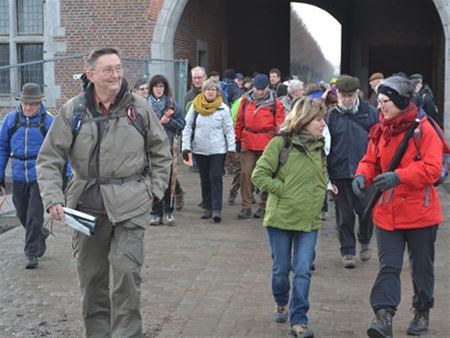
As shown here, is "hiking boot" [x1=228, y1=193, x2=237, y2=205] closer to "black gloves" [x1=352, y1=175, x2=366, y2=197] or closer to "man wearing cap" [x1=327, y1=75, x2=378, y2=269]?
"man wearing cap" [x1=327, y1=75, x2=378, y2=269]

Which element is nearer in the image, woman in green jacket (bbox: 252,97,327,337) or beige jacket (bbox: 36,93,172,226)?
beige jacket (bbox: 36,93,172,226)

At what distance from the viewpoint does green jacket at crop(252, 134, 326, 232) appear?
5.55m

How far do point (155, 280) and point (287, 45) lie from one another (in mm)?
21652

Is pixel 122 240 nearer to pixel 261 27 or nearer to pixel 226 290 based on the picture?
pixel 226 290

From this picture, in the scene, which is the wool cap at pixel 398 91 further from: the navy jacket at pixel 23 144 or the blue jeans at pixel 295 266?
the navy jacket at pixel 23 144

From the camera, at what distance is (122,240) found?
487 centimetres

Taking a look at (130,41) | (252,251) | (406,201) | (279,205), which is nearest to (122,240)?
(279,205)

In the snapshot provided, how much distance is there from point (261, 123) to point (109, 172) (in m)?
5.19

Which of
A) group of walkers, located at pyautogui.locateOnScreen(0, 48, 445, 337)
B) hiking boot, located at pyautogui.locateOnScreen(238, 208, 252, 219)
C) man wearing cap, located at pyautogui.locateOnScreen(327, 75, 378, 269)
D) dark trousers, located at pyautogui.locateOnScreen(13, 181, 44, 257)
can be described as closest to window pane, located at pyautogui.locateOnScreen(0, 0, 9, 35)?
hiking boot, located at pyautogui.locateOnScreen(238, 208, 252, 219)

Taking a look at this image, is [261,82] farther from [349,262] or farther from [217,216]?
[349,262]

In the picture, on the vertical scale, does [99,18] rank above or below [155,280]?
above

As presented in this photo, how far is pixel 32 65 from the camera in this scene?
17.9 meters

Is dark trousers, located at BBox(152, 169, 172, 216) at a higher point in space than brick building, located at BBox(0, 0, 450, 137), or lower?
lower

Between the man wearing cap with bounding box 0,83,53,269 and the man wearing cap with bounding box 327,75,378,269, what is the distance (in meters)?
2.67
